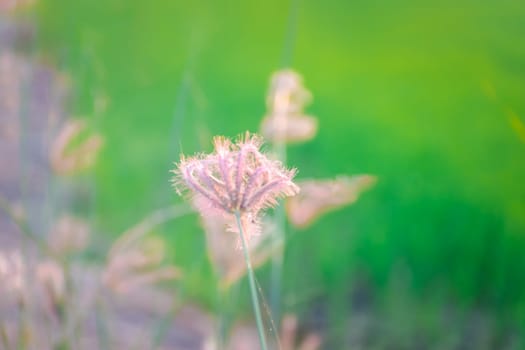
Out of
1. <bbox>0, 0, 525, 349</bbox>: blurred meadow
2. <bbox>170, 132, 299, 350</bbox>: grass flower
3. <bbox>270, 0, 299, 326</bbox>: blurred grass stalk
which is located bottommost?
<bbox>170, 132, 299, 350</bbox>: grass flower

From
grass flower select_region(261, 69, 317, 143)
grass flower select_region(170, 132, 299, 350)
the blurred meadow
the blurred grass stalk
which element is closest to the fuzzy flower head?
grass flower select_region(170, 132, 299, 350)

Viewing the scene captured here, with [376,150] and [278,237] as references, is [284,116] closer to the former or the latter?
[278,237]

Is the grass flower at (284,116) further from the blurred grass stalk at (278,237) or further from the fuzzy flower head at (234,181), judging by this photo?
the fuzzy flower head at (234,181)

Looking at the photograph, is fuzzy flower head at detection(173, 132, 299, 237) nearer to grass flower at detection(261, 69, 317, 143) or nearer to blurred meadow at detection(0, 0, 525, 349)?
grass flower at detection(261, 69, 317, 143)

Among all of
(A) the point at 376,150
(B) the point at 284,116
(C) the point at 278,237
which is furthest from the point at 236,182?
(A) the point at 376,150

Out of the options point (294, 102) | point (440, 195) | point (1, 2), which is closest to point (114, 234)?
point (1, 2)

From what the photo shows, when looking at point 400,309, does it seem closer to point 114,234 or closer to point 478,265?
point 478,265

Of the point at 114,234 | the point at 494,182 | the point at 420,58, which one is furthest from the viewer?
the point at 114,234

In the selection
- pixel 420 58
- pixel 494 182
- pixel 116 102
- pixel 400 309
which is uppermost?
pixel 116 102

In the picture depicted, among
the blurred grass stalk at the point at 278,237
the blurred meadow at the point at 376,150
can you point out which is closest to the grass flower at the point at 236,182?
the blurred grass stalk at the point at 278,237
